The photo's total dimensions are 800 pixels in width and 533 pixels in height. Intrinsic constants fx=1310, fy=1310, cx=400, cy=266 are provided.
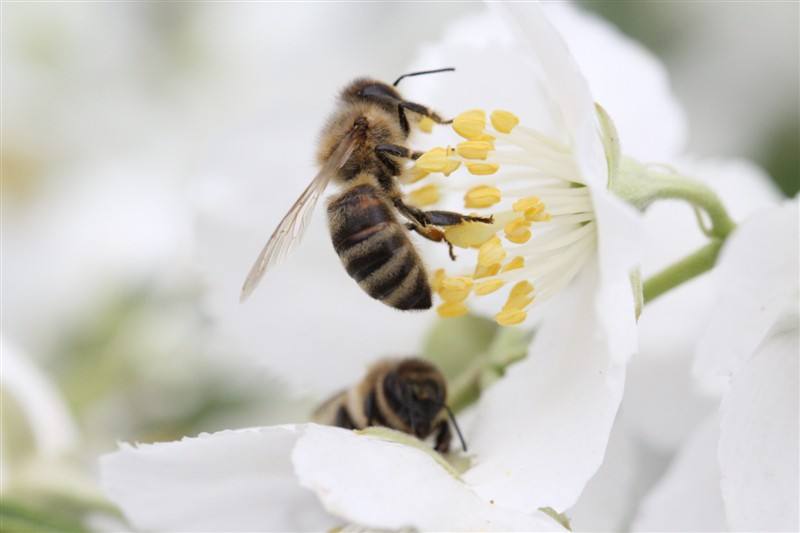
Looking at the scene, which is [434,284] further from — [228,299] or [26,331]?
[26,331]

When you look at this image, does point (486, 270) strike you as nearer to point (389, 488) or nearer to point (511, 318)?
point (511, 318)

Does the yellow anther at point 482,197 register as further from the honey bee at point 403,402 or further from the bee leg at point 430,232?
the honey bee at point 403,402

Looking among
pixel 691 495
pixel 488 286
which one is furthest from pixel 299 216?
pixel 691 495

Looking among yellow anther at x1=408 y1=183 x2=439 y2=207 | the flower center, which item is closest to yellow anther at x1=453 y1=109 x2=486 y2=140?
the flower center

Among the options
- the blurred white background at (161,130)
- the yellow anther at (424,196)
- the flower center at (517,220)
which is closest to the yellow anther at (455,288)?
the flower center at (517,220)

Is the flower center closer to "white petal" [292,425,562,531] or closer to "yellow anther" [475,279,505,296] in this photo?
"yellow anther" [475,279,505,296]

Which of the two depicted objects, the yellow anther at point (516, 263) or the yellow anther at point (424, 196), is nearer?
the yellow anther at point (516, 263)
